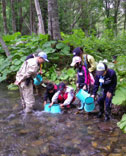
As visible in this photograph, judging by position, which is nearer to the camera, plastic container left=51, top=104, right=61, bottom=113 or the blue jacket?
the blue jacket

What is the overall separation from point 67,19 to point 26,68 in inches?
644

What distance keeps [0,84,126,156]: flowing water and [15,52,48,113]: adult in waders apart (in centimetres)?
40

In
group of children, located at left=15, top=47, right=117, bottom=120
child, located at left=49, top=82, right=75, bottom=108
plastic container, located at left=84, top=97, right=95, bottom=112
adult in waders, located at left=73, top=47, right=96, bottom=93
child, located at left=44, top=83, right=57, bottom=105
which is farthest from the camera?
child, located at left=44, top=83, right=57, bottom=105

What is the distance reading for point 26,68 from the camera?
4.55m

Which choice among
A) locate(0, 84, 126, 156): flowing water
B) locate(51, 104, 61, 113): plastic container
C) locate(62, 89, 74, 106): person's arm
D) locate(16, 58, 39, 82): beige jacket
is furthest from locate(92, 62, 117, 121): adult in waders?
locate(16, 58, 39, 82): beige jacket

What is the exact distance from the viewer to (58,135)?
144 inches

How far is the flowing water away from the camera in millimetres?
3084

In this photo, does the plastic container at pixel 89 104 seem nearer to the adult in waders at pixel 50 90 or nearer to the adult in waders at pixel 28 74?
the adult in waders at pixel 50 90

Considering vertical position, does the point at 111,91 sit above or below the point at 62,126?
above

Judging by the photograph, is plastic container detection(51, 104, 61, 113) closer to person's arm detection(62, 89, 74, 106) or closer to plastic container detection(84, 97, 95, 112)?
person's arm detection(62, 89, 74, 106)

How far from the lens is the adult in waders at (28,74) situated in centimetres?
439

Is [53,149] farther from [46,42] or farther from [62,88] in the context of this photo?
[46,42]

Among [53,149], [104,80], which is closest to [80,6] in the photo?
[104,80]

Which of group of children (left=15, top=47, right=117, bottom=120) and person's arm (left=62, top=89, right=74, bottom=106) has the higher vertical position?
group of children (left=15, top=47, right=117, bottom=120)
